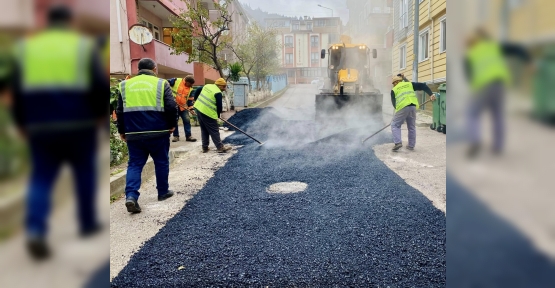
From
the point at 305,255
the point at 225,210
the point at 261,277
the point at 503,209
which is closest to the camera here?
the point at 503,209

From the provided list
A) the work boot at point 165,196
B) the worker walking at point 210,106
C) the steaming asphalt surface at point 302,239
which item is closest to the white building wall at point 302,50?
the worker walking at point 210,106

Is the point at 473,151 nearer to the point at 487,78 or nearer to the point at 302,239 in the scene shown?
the point at 487,78

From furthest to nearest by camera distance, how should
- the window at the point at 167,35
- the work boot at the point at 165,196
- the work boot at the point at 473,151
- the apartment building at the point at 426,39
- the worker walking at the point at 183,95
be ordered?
the window at the point at 167,35, the apartment building at the point at 426,39, the worker walking at the point at 183,95, the work boot at the point at 165,196, the work boot at the point at 473,151

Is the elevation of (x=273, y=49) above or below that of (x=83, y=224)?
above

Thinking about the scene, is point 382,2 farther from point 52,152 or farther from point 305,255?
point 52,152

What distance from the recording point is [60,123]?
69 cm

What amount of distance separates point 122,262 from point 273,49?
63.4ft

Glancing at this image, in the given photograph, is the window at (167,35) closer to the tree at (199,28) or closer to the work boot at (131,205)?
the tree at (199,28)

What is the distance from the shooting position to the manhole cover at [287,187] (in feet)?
14.7

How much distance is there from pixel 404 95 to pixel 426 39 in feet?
24.3

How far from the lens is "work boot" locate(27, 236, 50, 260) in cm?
74

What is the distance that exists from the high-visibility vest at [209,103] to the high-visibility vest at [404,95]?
10.8 ft

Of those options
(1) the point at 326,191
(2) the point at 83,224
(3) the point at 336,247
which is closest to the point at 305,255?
(3) the point at 336,247

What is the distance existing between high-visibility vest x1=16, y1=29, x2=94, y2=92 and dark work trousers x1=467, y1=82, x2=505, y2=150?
0.83 metres
